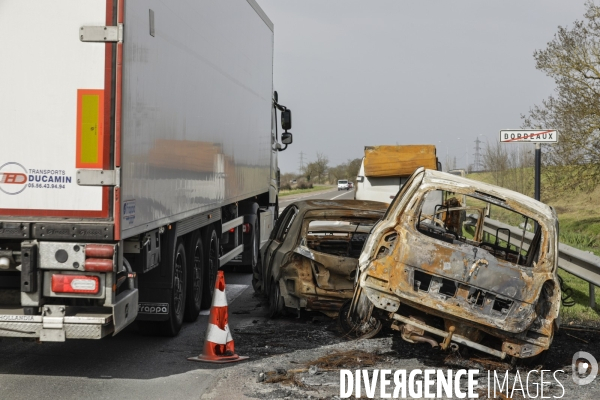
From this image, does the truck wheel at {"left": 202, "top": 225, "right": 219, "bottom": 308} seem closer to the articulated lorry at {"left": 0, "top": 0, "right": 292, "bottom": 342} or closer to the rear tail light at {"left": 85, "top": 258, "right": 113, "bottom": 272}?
the articulated lorry at {"left": 0, "top": 0, "right": 292, "bottom": 342}

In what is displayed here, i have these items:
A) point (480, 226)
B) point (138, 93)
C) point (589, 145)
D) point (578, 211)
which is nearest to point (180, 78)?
point (138, 93)

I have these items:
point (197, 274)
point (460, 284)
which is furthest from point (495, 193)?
point (197, 274)

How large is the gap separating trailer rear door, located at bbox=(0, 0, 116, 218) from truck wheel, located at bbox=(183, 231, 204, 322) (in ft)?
10.9

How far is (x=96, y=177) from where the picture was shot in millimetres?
6660

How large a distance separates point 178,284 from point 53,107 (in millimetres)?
3247

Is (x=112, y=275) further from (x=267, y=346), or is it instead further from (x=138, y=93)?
(x=267, y=346)

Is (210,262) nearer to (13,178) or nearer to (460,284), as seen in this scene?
(460,284)

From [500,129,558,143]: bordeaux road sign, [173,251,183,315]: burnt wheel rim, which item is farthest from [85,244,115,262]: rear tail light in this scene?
[500,129,558,143]: bordeaux road sign

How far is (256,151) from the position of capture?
15.4 metres

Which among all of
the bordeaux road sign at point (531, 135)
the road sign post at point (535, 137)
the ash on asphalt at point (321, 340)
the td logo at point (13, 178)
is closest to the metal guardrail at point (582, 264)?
the ash on asphalt at point (321, 340)

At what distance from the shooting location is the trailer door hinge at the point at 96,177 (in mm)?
6660

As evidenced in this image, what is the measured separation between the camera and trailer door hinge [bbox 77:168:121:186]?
6660mm

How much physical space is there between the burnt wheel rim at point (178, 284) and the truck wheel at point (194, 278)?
0.42 m

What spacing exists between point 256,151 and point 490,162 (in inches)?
1144
